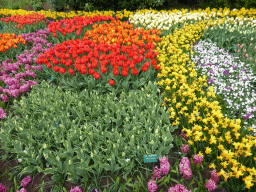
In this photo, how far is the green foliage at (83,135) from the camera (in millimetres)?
2344

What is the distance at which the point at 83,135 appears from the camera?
2.71 metres

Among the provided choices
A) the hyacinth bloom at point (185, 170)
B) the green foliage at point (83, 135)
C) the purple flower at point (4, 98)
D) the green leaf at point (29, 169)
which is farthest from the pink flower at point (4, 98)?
the hyacinth bloom at point (185, 170)

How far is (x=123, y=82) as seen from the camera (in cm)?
396

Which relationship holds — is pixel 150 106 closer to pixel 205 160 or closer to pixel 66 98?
pixel 205 160

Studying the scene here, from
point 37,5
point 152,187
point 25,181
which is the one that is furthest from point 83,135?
point 37,5

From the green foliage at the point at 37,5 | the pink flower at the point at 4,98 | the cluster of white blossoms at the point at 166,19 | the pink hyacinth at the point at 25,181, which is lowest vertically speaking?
the pink hyacinth at the point at 25,181

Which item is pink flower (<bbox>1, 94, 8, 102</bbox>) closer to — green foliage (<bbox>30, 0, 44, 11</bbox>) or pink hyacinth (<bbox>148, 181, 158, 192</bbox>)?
pink hyacinth (<bbox>148, 181, 158, 192</bbox>)

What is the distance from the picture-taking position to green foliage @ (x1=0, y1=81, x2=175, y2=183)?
234 centimetres

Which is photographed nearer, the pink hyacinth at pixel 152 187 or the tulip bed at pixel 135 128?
the pink hyacinth at pixel 152 187

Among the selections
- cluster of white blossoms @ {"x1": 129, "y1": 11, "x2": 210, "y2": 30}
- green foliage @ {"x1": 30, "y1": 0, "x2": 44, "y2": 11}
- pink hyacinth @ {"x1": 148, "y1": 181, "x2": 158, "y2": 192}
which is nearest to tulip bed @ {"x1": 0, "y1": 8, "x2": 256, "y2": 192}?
pink hyacinth @ {"x1": 148, "y1": 181, "x2": 158, "y2": 192}

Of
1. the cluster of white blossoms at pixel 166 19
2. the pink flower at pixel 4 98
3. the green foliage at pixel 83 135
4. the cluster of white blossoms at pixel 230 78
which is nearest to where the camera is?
the green foliage at pixel 83 135

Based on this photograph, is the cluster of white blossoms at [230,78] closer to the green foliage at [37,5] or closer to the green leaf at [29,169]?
the green leaf at [29,169]

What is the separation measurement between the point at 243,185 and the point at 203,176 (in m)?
0.44

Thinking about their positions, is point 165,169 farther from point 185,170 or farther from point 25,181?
point 25,181
